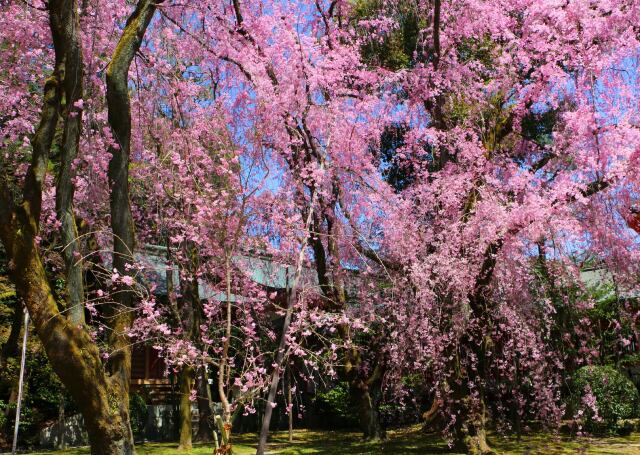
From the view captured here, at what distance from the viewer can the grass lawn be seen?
11977mm

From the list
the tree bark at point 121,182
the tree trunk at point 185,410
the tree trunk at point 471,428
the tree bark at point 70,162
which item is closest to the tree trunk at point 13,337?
the tree trunk at point 185,410

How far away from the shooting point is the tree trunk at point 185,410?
1390cm

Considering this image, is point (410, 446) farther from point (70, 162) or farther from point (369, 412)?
point (70, 162)

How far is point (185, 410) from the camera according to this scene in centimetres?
1438

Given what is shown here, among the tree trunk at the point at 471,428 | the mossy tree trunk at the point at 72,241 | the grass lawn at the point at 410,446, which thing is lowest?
the grass lawn at the point at 410,446

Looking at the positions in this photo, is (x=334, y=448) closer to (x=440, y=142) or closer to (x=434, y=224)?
(x=434, y=224)

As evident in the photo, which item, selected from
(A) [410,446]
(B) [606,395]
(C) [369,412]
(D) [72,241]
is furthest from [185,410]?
(D) [72,241]

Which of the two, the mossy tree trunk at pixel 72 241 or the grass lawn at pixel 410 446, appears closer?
the mossy tree trunk at pixel 72 241

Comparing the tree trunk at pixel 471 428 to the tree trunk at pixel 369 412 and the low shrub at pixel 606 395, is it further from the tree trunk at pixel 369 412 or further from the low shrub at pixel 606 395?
the tree trunk at pixel 369 412

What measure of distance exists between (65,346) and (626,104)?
28.0ft

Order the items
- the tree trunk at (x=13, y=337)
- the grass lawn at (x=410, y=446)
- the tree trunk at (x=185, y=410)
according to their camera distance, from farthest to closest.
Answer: the tree trunk at (x=13, y=337) → the tree trunk at (x=185, y=410) → the grass lawn at (x=410, y=446)

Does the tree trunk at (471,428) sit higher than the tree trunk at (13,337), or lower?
lower

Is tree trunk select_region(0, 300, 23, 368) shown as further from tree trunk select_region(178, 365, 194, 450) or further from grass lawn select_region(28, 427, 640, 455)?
tree trunk select_region(178, 365, 194, 450)

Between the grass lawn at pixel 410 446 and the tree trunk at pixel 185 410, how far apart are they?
26cm
